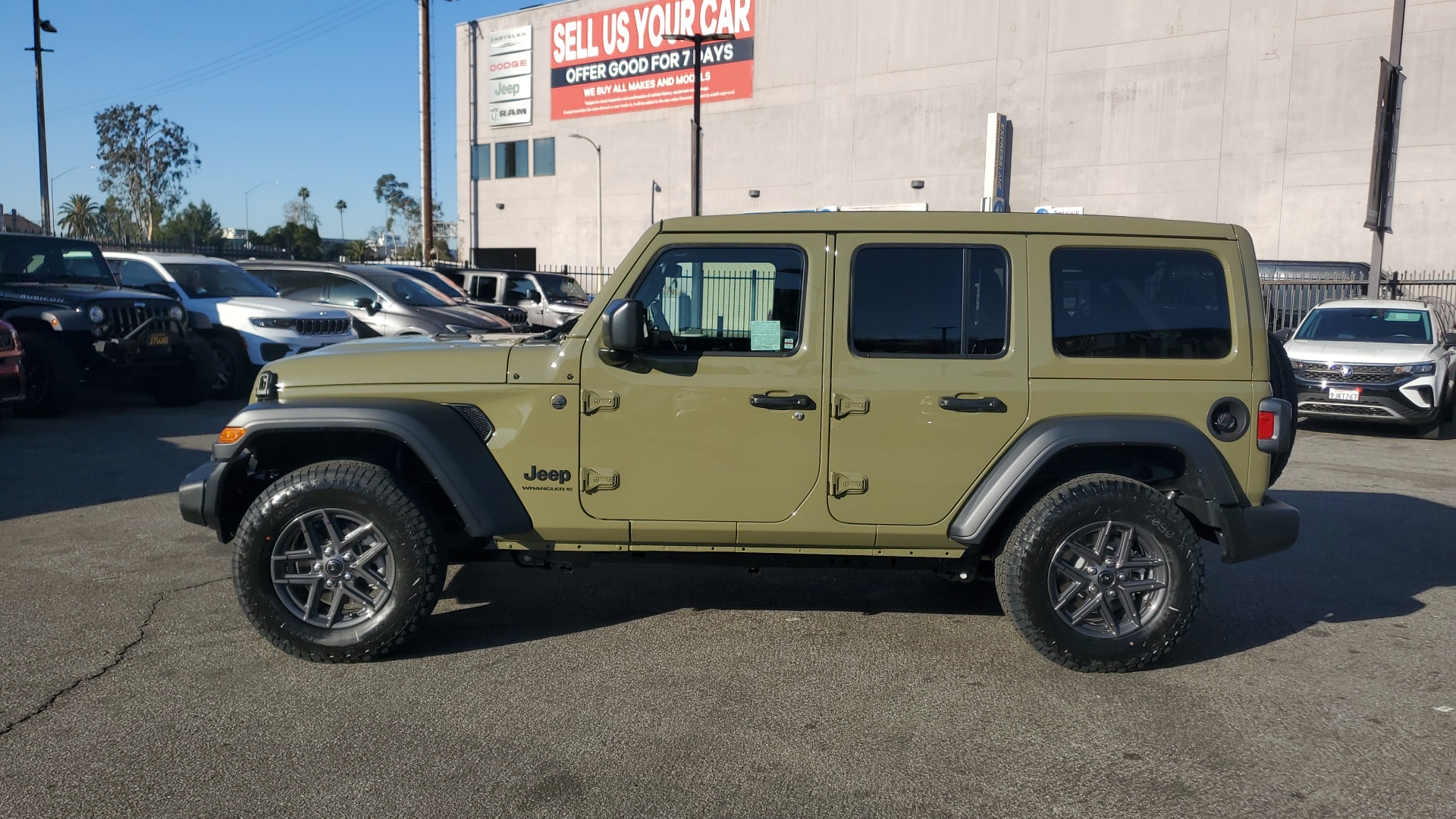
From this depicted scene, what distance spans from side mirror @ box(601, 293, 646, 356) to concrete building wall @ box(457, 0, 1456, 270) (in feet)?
95.3

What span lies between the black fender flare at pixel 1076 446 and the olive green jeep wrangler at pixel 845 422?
0.01m

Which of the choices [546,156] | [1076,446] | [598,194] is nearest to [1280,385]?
[1076,446]

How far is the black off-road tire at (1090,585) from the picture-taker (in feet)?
14.4

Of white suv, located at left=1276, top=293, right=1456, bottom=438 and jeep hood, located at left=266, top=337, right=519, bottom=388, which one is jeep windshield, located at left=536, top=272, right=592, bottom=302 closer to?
white suv, located at left=1276, top=293, right=1456, bottom=438

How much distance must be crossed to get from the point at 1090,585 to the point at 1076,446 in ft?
1.99

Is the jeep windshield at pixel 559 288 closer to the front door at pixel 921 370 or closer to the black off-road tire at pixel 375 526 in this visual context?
the black off-road tire at pixel 375 526

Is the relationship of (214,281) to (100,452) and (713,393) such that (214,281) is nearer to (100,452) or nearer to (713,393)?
(100,452)

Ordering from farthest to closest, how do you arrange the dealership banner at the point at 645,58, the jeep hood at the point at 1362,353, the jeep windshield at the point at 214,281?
the dealership banner at the point at 645,58 < the jeep windshield at the point at 214,281 < the jeep hood at the point at 1362,353

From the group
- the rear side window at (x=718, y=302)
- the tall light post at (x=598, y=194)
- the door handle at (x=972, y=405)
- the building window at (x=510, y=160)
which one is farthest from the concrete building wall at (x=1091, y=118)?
the rear side window at (x=718, y=302)

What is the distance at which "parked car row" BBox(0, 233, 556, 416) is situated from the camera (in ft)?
35.9

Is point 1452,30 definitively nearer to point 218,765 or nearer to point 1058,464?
point 1058,464

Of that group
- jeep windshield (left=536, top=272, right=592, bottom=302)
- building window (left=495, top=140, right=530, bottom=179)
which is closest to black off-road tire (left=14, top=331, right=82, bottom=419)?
jeep windshield (left=536, top=272, right=592, bottom=302)

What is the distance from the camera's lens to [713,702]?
13.6 feet

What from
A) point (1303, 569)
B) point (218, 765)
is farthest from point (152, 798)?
point (1303, 569)
